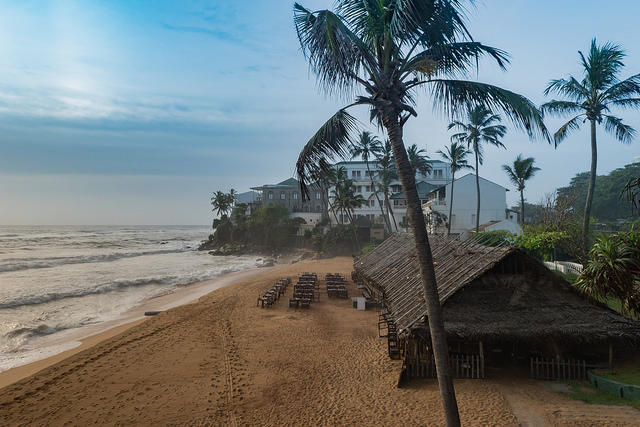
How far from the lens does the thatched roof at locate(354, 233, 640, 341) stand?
9.84 meters

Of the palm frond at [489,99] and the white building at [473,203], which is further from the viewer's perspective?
the white building at [473,203]

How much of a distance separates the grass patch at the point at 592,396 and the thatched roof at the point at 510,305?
4.25 feet

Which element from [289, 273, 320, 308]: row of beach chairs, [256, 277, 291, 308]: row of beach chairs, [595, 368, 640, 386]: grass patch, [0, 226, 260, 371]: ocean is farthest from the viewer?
[256, 277, 291, 308]: row of beach chairs

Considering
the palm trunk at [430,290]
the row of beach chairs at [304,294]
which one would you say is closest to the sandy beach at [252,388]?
the palm trunk at [430,290]

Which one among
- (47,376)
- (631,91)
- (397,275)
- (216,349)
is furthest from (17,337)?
(631,91)

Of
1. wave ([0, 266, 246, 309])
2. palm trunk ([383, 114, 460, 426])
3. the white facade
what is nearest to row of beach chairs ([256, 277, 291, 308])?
wave ([0, 266, 246, 309])

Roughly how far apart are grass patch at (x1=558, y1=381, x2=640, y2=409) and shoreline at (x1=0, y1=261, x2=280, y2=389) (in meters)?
16.3

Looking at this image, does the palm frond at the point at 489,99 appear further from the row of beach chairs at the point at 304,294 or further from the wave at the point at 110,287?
the wave at the point at 110,287

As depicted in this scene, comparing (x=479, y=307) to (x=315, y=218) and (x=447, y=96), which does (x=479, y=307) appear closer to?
(x=447, y=96)

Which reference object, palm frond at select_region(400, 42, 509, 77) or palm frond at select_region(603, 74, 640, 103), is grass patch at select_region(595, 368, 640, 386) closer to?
palm frond at select_region(400, 42, 509, 77)

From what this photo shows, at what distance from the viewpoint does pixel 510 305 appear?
10680mm

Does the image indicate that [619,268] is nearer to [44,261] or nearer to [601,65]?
[601,65]

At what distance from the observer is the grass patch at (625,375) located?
9.05m

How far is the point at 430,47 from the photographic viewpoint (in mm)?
6047
